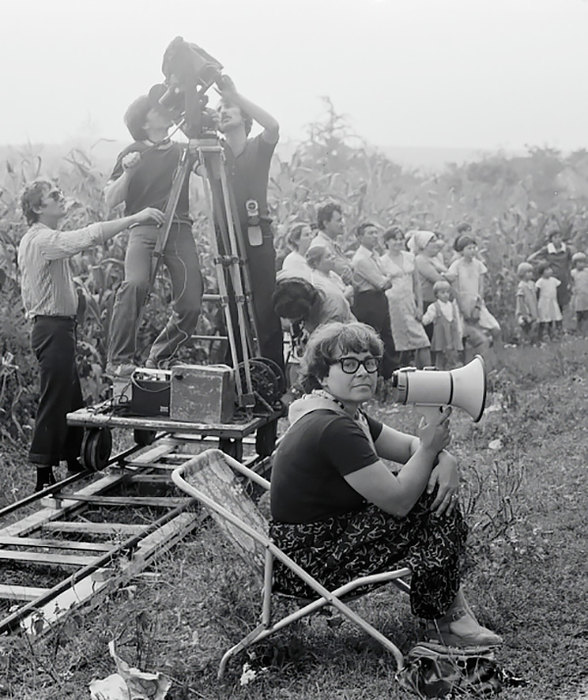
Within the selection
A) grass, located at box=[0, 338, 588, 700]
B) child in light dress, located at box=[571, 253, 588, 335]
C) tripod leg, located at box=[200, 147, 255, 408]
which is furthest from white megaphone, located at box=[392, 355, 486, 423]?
child in light dress, located at box=[571, 253, 588, 335]

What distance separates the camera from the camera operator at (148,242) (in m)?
7.01

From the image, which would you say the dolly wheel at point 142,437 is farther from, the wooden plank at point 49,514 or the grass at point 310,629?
the grass at point 310,629

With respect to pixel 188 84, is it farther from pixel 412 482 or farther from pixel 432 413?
pixel 412 482

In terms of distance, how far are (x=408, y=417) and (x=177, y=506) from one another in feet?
10.9

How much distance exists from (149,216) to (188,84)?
914 millimetres

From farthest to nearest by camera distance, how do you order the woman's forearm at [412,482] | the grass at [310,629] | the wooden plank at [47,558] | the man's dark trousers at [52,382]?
1. the man's dark trousers at [52,382]
2. the wooden plank at [47,558]
3. the grass at [310,629]
4. the woman's forearm at [412,482]

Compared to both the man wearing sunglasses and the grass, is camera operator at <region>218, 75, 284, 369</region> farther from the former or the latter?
the grass

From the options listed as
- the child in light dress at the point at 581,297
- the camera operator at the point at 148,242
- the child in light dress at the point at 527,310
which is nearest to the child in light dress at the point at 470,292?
the child in light dress at the point at 527,310

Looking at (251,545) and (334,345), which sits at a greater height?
(334,345)

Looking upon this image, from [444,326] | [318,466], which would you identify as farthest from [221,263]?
[444,326]

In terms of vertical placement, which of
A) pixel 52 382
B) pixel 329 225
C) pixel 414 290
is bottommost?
pixel 414 290

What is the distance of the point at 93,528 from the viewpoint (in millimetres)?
5988

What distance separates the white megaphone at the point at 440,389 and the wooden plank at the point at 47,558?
229cm

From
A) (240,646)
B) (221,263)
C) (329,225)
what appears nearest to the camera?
(240,646)
